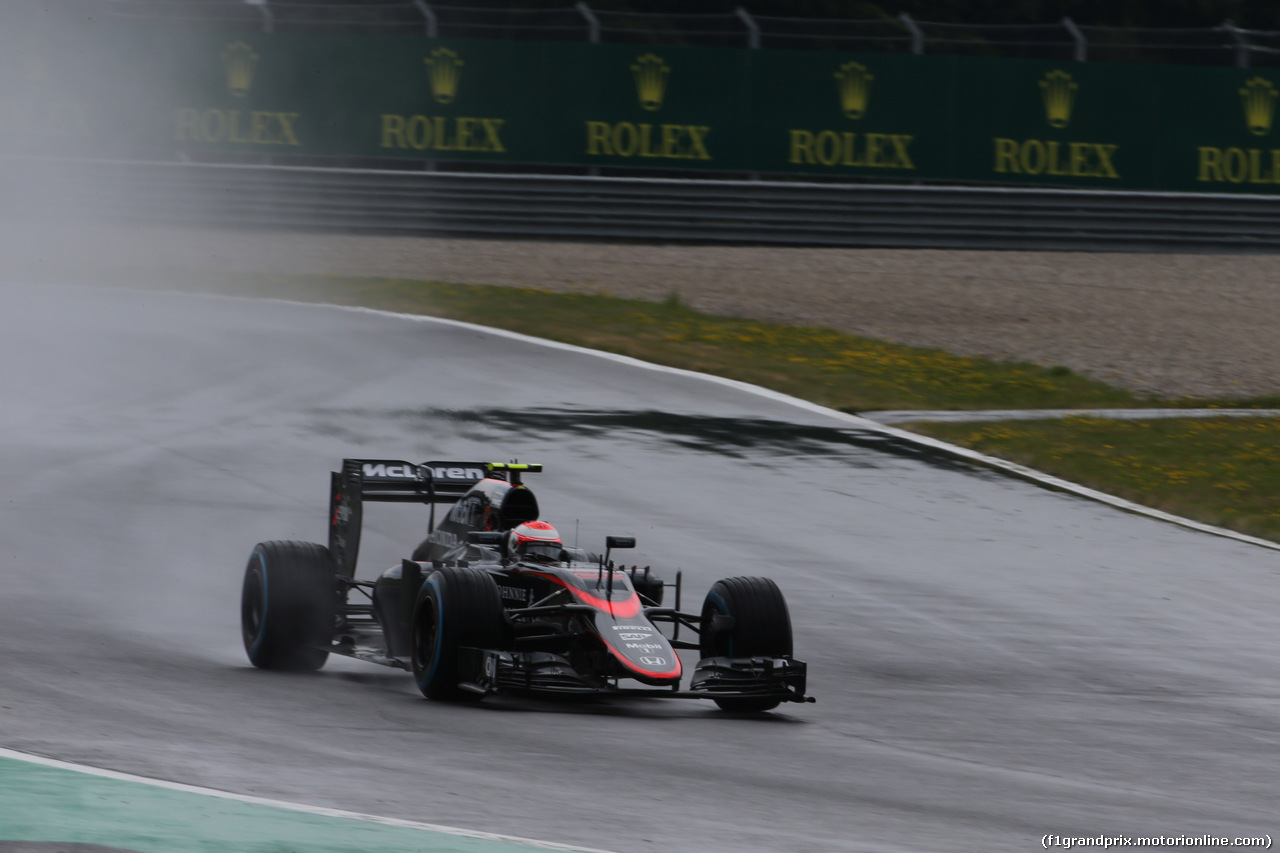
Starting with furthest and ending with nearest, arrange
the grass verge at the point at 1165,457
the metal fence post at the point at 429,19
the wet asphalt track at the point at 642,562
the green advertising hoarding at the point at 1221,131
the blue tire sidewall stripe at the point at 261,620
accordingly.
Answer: the green advertising hoarding at the point at 1221,131 < the metal fence post at the point at 429,19 < the grass verge at the point at 1165,457 < the blue tire sidewall stripe at the point at 261,620 < the wet asphalt track at the point at 642,562

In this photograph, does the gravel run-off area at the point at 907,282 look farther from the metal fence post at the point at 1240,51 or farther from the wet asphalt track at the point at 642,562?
the wet asphalt track at the point at 642,562

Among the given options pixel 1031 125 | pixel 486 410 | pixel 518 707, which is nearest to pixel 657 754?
pixel 518 707

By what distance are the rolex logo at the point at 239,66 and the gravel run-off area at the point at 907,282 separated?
2853 mm

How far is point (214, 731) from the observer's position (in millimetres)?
6812

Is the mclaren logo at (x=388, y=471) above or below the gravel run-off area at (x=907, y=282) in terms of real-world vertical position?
below

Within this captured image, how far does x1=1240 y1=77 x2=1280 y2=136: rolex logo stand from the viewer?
2681cm

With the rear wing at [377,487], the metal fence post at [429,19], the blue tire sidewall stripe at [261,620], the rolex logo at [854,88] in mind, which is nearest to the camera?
the blue tire sidewall stripe at [261,620]

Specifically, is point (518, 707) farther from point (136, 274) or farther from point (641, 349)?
point (136, 274)

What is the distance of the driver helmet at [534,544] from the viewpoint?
847 cm

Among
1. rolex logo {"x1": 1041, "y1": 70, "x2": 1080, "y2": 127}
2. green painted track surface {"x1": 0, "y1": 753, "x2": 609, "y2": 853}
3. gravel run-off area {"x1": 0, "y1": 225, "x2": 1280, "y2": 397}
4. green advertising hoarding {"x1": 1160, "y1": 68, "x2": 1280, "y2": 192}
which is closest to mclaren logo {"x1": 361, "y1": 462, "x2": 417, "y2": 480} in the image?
green painted track surface {"x1": 0, "y1": 753, "x2": 609, "y2": 853}

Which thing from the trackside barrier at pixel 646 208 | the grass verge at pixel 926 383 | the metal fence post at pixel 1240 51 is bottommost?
the grass verge at pixel 926 383

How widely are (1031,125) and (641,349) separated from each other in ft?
33.3

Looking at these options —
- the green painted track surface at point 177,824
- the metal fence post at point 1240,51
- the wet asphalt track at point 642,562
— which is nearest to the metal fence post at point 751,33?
the metal fence post at point 1240,51

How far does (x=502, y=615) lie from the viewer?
26.1ft
